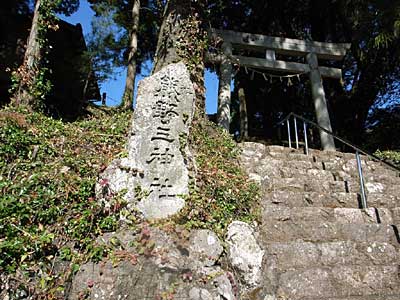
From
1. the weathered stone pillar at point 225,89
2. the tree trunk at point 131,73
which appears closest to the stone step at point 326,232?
the weathered stone pillar at point 225,89

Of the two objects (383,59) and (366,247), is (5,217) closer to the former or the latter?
(366,247)

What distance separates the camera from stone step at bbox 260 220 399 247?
122 inches

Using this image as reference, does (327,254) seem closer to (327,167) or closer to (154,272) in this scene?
(154,272)

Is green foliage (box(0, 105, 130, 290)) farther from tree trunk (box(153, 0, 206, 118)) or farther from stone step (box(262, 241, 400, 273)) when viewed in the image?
tree trunk (box(153, 0, 206, 118))

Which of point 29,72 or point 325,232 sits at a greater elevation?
point 29,72

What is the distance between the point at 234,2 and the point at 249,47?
133 inches

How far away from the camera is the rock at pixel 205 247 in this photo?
2.51 m

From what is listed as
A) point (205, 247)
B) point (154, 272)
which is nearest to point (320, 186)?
point (205, 247)

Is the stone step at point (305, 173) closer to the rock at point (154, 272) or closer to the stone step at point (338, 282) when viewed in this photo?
the stone step at point (338, 282)

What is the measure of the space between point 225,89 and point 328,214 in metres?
4.47

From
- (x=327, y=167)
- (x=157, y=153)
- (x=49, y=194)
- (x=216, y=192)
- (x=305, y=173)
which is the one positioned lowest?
(x=49, y=194)

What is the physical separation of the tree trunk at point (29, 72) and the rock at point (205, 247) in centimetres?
401

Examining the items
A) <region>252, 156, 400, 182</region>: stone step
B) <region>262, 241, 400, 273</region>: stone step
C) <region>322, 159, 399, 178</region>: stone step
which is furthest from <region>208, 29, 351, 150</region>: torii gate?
<region>262, 241, 400, 273</region>: stone step

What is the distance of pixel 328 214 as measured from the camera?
11.1 feet
